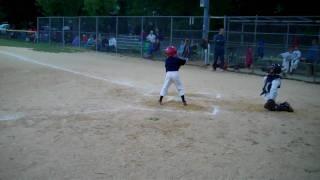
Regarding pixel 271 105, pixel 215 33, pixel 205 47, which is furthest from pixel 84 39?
pixel 271 105

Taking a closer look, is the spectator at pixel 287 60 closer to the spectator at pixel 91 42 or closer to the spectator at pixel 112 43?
the spectator at pixel 112 43

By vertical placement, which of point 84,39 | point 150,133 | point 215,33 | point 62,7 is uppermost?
point 62,7

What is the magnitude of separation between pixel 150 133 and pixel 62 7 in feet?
122

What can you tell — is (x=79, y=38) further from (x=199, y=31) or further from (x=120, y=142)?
(x=120, y=142)

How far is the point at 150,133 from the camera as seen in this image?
867 cm

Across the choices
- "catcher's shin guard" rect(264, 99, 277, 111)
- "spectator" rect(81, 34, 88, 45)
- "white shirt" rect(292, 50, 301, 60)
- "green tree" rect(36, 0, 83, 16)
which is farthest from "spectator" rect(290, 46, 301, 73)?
"green tree" rect(36, 0, 83, 16)

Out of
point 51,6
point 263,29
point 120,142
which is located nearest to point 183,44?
point 263,29

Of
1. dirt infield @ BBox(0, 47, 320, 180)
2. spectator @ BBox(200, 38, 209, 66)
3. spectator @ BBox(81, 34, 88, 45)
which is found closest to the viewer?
dirt infield @ BBox(0, 47, 320, 180)

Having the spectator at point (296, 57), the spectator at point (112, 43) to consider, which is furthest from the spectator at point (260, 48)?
the spectator at point (112, 43)

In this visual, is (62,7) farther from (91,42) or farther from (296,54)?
(296,54)

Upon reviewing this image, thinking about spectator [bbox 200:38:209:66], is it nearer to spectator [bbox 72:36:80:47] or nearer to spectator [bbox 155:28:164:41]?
spectator [bbox 155:28:164:41]

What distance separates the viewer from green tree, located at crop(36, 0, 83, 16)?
143 ft

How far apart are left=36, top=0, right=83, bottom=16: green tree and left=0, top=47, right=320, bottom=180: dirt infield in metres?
29.0

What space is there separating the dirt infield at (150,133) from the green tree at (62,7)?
2899 cm
